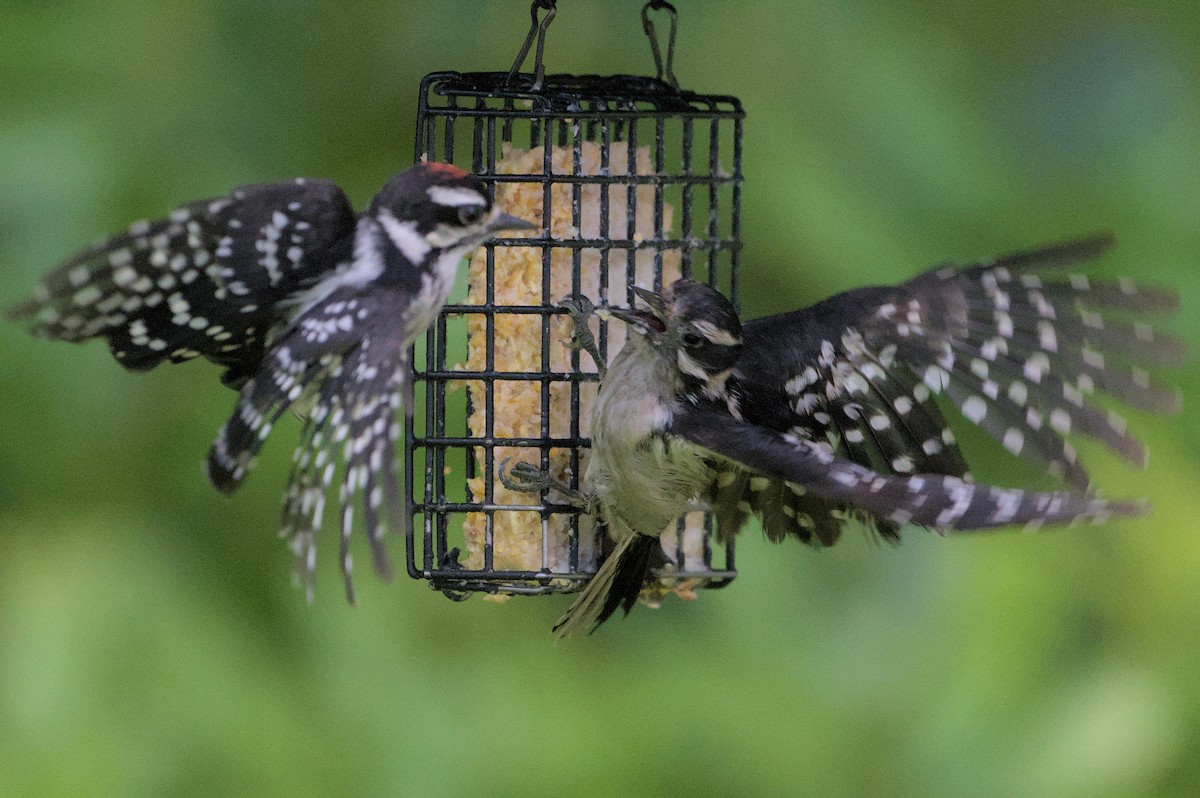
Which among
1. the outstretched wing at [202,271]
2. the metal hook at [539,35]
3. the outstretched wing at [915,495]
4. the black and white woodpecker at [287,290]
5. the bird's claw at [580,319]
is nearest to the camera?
the outstretched wing at [915,495]

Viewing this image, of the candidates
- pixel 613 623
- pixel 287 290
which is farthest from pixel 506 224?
pixel 613 623

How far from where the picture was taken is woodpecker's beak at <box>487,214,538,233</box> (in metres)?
2.73

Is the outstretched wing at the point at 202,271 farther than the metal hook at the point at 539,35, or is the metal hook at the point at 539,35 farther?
the metal hook at the point at 539,35

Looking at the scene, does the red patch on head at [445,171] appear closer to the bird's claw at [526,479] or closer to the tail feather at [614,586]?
the bird's claw at [526,479]

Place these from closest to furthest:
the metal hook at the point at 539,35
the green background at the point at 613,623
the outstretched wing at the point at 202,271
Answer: the outstretched wing at the point at 202,271 → the metal hook at the point at 539,35 → the green background at the point at 613,623

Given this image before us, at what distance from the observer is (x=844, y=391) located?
3152 mm

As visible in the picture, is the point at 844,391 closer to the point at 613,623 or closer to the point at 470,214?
the point at 470,214

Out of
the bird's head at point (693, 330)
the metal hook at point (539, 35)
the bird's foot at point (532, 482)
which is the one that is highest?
the metal hook at point (539, 35)

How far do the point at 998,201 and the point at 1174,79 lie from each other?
0.58 meters

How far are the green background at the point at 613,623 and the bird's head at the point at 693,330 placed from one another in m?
0.77

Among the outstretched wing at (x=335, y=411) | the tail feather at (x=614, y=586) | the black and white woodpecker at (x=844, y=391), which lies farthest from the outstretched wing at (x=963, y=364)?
the outstretched wing at (x=335, y=411)

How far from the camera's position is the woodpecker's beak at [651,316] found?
3021 millimetres

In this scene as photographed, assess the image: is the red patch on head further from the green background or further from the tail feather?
the green background

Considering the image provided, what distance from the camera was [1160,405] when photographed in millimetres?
2791
